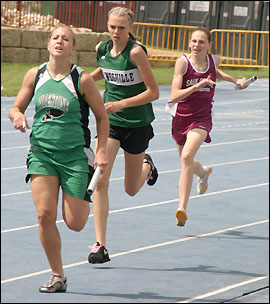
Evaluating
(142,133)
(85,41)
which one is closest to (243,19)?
(85,41)

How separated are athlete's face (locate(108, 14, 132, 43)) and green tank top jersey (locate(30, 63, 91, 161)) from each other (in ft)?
1.63

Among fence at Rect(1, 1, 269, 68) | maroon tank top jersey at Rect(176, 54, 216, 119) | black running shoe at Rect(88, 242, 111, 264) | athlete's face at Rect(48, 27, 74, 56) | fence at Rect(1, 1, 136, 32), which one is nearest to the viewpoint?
athlete's face at Rect(48, 27, 74, 56)

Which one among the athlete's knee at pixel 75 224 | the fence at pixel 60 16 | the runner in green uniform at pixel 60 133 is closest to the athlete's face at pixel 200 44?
the runner in green uniform at pixel 60 133

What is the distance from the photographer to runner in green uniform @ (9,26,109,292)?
924 cm

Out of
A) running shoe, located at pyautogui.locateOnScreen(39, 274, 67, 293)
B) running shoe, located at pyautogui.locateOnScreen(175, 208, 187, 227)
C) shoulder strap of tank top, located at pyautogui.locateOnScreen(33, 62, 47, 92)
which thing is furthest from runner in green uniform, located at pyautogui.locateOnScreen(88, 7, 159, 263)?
running shoe, located at pyautogui.locateOnScreen(39, 274, 67, 293)

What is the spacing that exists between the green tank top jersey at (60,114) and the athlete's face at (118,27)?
1.63 feet

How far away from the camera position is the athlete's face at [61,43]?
9.08 meters

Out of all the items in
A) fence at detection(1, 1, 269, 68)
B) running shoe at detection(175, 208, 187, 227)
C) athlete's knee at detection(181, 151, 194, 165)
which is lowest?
fence at detection(1, 1, 269, 68)

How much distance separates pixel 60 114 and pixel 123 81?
1.03 metres

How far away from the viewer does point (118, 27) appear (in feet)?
31.7

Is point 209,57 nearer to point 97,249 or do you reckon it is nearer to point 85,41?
point 97,249

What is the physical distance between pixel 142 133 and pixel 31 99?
2.17 m

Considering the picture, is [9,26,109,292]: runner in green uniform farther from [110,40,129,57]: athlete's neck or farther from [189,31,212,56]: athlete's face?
[189,31,212,56]: athlete's face

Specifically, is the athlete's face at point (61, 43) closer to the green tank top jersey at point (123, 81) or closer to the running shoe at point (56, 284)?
the green tank top jersey at point (123, 81)
